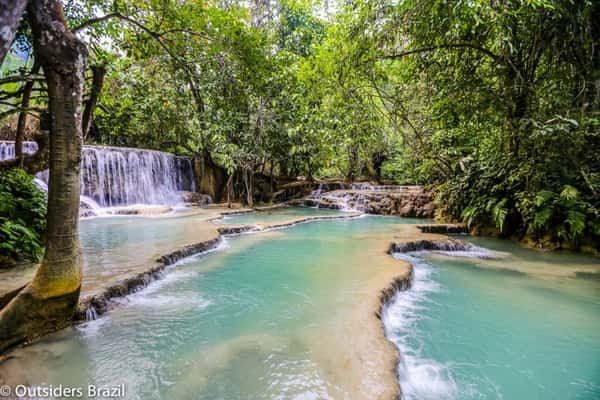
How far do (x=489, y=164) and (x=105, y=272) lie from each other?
9.75 meters

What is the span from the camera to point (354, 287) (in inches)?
166

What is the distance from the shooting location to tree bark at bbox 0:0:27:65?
1321 millimetres

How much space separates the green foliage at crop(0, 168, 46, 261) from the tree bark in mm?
4029

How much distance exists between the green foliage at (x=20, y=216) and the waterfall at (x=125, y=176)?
7.84 m

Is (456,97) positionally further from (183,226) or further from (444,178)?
(183,226)

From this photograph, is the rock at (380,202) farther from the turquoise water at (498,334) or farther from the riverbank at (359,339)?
the riverbank at (359,339)

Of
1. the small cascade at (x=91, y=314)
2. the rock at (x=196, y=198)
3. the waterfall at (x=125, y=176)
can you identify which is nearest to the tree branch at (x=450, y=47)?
the small cascade at (x=91, y=314)

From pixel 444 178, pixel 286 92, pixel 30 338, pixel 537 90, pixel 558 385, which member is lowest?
pixel 558 385

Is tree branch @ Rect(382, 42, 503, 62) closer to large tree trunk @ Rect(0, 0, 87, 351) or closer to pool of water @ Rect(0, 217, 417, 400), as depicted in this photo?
pool of water @ Rect(0, 217, 417, 400)

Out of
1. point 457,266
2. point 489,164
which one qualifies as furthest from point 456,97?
point 457,266

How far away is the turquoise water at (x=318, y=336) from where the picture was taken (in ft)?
8.06

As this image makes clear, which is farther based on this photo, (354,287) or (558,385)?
(354,287)

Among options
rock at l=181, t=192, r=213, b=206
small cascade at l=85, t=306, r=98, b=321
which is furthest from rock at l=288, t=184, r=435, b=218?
Result: small cascade at l=85, t=306, r=98, b=321

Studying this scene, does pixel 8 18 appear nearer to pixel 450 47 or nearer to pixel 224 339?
pixel 224 339
